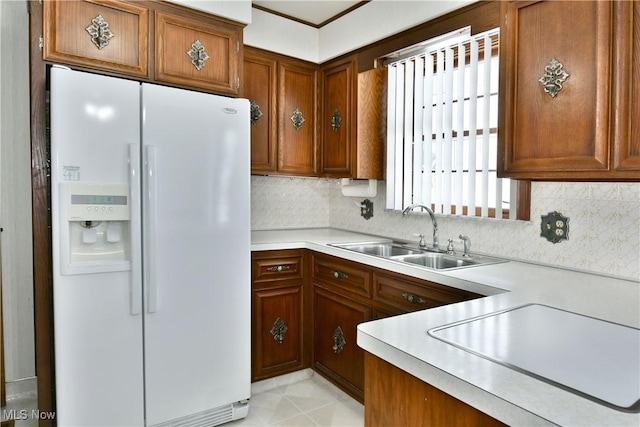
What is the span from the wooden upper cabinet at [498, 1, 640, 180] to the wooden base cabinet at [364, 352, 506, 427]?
98cm

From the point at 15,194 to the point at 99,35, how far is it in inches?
47.6

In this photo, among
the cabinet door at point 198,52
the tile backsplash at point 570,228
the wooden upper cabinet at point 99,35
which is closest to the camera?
the tile backsplash at point 570,228

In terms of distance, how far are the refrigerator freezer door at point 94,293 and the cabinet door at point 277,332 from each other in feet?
2.61

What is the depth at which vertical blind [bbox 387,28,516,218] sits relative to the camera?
219 cm

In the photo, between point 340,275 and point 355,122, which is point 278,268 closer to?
point 340,275

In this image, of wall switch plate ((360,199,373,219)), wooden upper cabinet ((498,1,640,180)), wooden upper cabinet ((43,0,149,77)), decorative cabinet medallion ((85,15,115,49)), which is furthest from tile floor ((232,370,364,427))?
decorative cabinet medallion ((85,15,115,49))

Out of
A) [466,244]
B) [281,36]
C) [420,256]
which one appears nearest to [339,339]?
[420,256]

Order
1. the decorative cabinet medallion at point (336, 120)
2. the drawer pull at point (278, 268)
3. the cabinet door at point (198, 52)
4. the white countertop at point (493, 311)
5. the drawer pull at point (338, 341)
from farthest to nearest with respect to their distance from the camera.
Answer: the decorative cabinet medallion at point (336, 120)
the drawer pull at point (278, 268)
the drawer pull at point (338, 341)
the cabinet door at point (198, 52)
the white countertop at point (493, 311)

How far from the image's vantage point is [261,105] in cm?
296

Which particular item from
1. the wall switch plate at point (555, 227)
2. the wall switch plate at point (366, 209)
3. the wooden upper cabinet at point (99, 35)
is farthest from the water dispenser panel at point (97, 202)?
the wall switch plate at point (555, 227)

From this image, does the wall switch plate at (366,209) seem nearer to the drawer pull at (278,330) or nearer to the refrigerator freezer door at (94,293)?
the drawer pull at (278,330)

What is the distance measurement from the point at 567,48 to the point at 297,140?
2.04 metres

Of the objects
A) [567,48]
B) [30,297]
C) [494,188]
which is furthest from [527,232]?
[30,297]

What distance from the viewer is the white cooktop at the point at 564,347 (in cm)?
76
